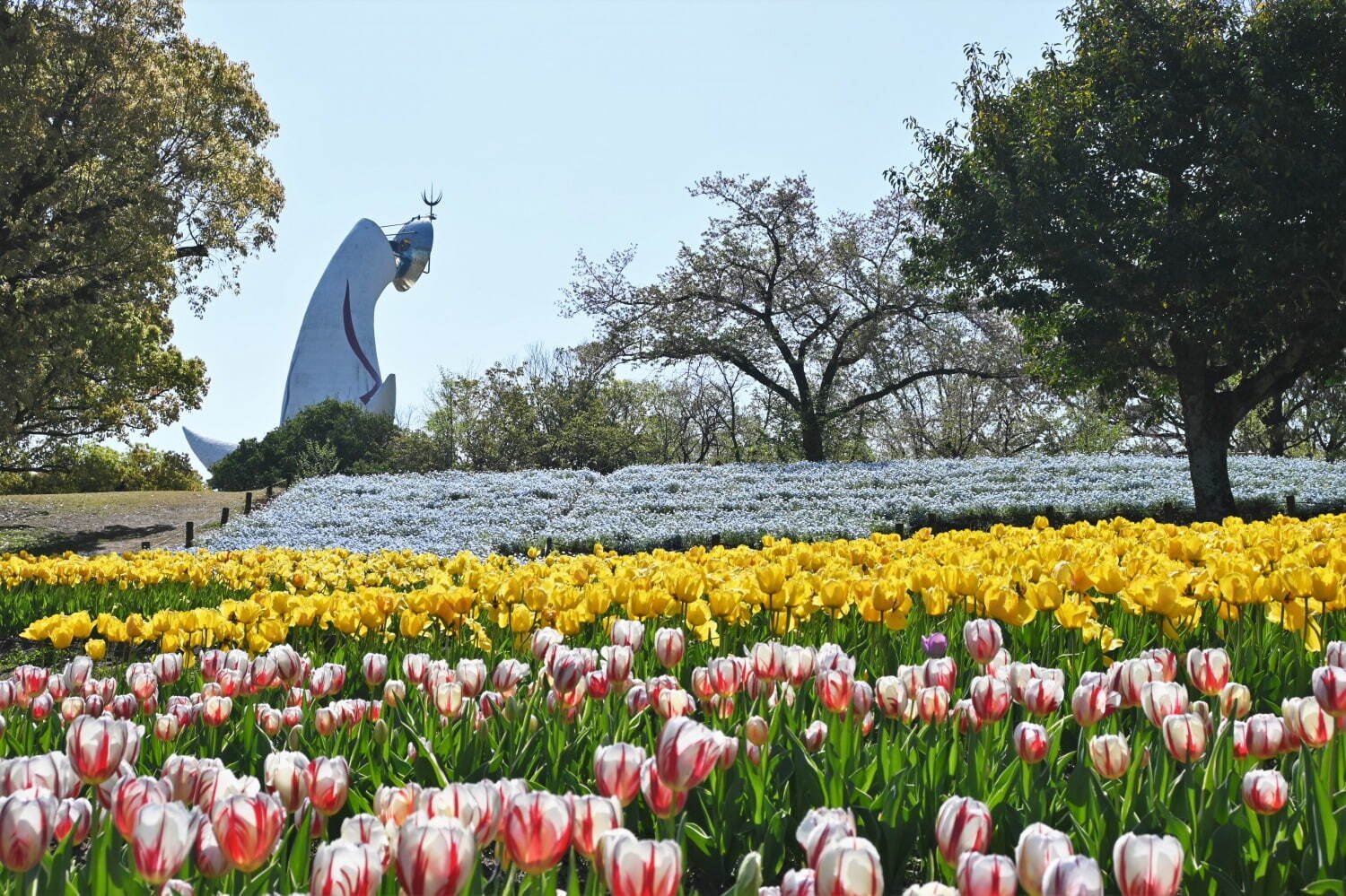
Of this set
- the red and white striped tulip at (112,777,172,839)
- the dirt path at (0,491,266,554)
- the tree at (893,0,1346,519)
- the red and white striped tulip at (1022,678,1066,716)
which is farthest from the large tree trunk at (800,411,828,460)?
the red and white striped tulip at (112,777,172,839)

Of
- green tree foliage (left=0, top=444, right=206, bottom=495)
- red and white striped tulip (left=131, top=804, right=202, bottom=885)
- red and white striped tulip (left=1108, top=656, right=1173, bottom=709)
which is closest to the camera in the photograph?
red and white striped tulip (left=131, top=804, right=202, bottom=885)

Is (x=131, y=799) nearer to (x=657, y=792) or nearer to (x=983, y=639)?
(x=657, y=792)

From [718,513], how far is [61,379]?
12.7 m

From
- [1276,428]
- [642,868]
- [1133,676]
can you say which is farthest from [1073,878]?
[1276,428]

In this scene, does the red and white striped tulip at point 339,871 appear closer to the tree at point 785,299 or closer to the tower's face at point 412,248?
the tree at point 785,299

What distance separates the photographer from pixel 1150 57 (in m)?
14.7

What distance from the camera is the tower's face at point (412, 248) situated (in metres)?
49.1

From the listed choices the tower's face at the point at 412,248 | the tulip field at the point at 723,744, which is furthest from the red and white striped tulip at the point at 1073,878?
the tower's face at the point at 412,248

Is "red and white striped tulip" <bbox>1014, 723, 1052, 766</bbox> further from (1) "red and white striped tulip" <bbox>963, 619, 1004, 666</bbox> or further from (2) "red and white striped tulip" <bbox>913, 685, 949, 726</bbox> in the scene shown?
(1) "red and white striped tulip" <bbox>963, 619, 1004, 666</bbox>

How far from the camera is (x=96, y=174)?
17328 mm

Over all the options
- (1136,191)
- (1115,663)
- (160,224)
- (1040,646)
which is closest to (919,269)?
(1136,191)

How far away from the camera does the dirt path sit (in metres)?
17.9

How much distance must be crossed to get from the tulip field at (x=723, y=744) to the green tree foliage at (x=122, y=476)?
29938 mm

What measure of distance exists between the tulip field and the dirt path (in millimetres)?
15681
